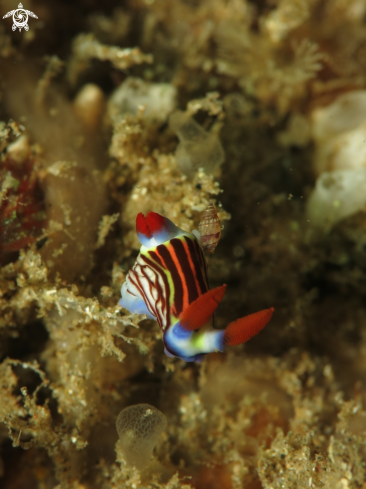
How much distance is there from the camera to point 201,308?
1662 mm

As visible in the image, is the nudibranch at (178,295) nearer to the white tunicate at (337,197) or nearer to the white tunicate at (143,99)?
the white tunicate at (143,99)

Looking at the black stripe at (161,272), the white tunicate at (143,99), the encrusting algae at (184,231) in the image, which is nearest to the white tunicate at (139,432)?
the encrusting algae at (184,231)

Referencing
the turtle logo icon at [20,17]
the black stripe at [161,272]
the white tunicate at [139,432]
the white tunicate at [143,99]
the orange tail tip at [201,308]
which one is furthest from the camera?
the turtle logo icon at [20,17]

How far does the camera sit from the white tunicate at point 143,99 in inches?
115

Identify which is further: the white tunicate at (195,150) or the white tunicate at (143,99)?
the white tunicate at (143,99)

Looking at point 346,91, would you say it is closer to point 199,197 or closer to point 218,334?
point 199,197

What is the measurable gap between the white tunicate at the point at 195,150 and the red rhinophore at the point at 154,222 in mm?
819

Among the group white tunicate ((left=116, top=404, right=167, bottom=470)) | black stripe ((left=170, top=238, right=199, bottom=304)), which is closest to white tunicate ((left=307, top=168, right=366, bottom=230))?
black stripe ((left=170, top=238, right=199, bottom=304))

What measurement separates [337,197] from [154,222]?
6.37 ft

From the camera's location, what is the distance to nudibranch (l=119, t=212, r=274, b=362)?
1.70 metres

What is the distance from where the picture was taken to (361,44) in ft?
13.1

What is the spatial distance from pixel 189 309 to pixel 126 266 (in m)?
1.06

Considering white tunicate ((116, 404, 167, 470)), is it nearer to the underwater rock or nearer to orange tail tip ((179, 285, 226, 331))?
orange tail tip ((179, 285, 226, 331))

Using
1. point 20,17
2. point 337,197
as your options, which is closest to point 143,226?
point 337,197
